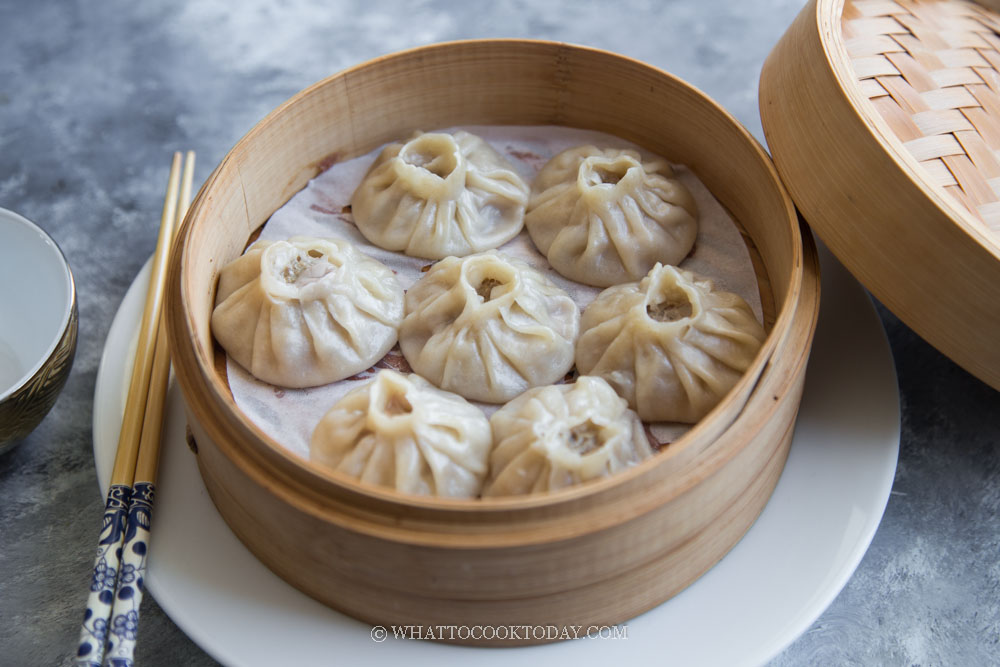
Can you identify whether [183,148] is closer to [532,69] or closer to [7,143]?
[7,143]

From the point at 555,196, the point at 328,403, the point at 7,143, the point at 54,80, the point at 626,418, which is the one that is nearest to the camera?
the point at 626,418

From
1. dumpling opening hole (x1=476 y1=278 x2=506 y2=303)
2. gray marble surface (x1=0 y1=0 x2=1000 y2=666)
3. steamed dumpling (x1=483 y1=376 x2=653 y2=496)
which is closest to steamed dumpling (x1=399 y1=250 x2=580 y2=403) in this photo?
dumpling opening hole (x1=476 y1=278 x2=506 y2=303)

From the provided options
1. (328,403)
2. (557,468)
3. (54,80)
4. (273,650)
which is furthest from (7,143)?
(557,468)

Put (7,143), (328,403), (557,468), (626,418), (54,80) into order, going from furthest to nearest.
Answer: (54,80) < (7,143) < (328,403) < (626,418) < (557,468)

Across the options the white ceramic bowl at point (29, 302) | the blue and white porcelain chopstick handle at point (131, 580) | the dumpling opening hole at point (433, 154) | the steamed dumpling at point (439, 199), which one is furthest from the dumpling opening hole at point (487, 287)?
the white ceramic bowl at point (29, 302)

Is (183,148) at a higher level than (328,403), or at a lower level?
lower

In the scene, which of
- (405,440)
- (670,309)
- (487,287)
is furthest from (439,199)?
(405,440)

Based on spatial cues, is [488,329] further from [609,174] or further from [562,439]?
[609,174]
